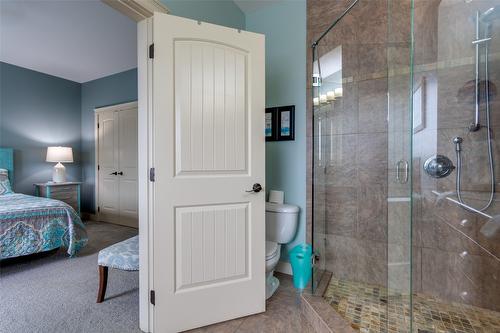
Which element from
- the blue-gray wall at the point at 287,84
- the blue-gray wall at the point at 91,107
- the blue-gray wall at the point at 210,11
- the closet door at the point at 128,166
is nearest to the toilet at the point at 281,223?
the blue-gray wall at the point at 287,84

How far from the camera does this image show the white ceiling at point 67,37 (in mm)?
2580

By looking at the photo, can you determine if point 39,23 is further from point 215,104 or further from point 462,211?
point 462,211

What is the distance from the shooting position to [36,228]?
2.61 m

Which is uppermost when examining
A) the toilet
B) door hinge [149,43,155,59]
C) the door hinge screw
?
door hinge [149,43,155,59]

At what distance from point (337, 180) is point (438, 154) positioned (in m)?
0.72

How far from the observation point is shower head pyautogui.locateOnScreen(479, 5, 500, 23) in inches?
61.7

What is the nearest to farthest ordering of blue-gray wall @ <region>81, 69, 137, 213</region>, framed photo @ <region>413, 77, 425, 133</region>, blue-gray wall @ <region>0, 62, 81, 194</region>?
1. framed photo @ <region>413, 77, 425, 133</region>
2. blue-gray wall @ <region>0, 62, 81, 194</region>
3. blue-gray wall @ <region>81, 69, 137, 213</region>

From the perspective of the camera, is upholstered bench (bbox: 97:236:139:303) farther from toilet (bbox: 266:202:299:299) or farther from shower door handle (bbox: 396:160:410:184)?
shower door handle (bbox: 396:160:410:184)

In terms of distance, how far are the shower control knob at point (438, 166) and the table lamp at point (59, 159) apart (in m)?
4.90

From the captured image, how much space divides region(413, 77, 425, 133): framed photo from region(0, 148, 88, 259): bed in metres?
3.38

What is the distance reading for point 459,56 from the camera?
1.72m

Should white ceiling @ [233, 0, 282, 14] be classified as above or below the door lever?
above

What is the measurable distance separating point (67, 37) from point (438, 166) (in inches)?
159

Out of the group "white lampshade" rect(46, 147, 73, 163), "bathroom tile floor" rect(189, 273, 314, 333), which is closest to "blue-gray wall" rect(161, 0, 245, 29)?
"bathroom tile floor" rect(189, 273, 314, 333)
